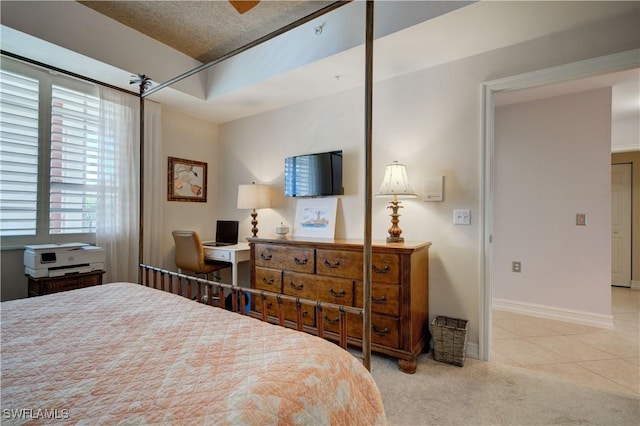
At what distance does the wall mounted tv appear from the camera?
3.02 meters

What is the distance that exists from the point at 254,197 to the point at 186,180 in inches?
42.8

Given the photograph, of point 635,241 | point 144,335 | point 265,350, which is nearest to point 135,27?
point 144,335

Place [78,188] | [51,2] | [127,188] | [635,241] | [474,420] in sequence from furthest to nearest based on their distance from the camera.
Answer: [635,241] → [127,188] → [78,188] → [51,2] → [474,420]

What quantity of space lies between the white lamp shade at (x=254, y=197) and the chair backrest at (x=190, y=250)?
0.64m

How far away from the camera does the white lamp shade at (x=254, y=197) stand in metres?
3.42

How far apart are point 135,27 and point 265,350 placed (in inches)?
125

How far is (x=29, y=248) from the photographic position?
92.7 inches

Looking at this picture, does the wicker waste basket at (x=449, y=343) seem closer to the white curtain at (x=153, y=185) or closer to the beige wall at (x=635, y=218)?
the white curtain at (x=153, y=185)

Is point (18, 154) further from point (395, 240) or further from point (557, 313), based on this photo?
point (557, 313)

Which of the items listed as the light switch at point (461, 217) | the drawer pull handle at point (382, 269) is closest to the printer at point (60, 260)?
the drawer pull handle at point (382, 269)

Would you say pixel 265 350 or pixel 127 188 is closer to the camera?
pixel 265 350

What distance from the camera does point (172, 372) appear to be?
2.67 ft

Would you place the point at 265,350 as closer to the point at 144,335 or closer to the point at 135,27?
the point at 144,335

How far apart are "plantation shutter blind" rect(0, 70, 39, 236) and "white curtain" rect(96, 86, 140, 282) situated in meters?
0.49
